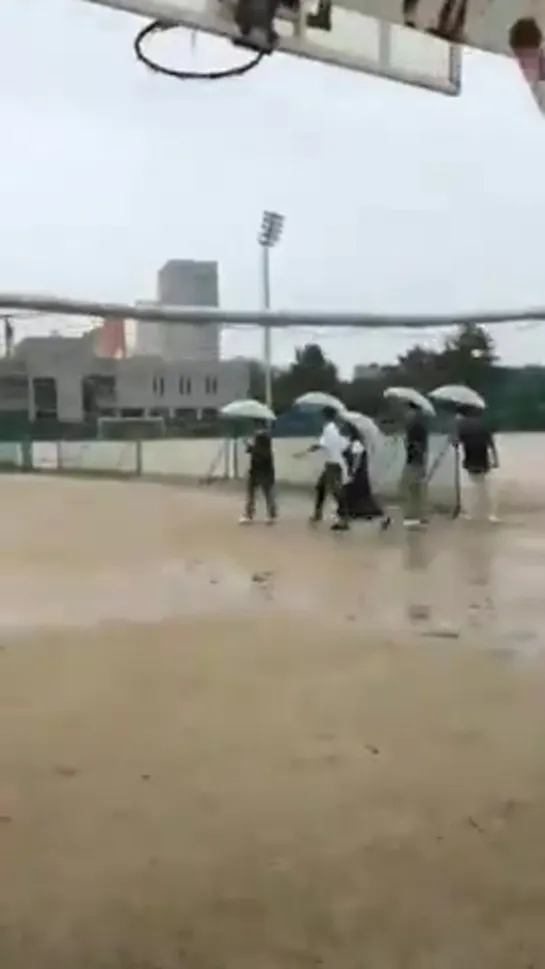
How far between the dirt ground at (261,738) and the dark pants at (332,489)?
48mm

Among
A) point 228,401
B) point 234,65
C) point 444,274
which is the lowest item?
point 228,401

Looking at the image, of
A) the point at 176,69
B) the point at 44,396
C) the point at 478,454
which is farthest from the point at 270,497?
the point at 176,69

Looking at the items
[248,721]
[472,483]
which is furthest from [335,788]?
[472,483]

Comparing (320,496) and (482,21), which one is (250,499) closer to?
(320,496)

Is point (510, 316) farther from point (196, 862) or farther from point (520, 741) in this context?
point (196, 862)

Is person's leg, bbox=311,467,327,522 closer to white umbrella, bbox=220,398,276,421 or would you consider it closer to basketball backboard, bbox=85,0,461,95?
white umbrella, bbox=220,398,276,421

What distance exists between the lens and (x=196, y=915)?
121cm

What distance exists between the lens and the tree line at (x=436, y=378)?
5.74 feet

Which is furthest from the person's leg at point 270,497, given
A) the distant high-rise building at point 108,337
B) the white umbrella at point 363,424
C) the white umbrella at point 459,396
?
the distant high-rise building at point 108,337

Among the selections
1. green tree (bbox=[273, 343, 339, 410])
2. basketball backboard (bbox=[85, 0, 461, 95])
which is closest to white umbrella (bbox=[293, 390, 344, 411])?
green tree (bbox=[273, 343, 339, 410])

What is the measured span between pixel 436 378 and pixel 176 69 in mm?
539

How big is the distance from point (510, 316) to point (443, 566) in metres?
0.47

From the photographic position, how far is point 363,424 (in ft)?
6.12

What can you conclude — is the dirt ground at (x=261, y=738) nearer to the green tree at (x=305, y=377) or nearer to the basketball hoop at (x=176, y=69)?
the green tree at (x=305, y=377)
